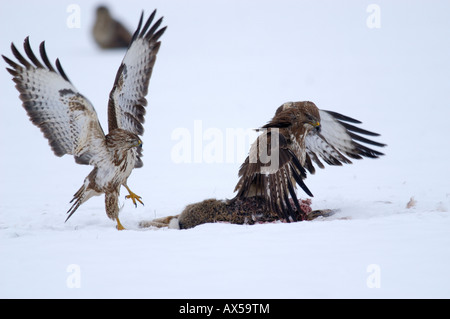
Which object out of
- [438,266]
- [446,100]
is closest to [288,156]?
[438,266]

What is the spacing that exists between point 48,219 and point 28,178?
3.22m

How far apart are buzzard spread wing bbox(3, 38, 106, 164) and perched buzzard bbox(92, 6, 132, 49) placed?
13.7m

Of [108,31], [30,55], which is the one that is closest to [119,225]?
[30,55]

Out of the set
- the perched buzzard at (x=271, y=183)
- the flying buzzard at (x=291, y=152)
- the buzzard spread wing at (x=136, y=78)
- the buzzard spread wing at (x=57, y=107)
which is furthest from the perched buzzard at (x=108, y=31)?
the perched buzzard at (x=271, y=183)

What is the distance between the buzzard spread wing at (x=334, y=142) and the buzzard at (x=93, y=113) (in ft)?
7.73

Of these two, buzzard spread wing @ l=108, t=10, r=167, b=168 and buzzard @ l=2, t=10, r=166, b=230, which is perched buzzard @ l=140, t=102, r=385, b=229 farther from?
buzzard spread wing @ l=108, t=10, r=167, b=168

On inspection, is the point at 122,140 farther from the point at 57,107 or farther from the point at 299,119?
the point at 299,119

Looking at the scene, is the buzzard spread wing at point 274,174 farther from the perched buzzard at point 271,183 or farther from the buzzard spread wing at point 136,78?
the buzzard spread wing at point 136,78

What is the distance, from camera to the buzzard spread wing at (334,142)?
7.59 meters

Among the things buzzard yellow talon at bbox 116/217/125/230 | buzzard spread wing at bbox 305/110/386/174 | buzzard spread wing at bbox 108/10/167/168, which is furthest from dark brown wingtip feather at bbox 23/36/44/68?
buzzard spread wing at bbox 305/110/386/174

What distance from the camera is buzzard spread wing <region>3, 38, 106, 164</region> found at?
6516 millimetres

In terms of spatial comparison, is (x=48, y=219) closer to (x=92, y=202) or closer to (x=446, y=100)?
(x=92, y=202)

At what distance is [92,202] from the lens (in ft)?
29.0

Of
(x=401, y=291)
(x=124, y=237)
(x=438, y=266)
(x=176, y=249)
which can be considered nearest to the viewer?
(x=401, y=291)
